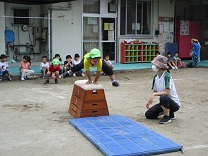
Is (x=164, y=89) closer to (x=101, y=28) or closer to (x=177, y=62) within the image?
(x=101, y=28)

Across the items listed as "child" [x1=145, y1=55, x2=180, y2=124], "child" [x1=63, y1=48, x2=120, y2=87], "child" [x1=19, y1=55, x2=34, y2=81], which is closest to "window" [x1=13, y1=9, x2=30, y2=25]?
"child" [x1=19, y1=55, x2=34, y2=81]

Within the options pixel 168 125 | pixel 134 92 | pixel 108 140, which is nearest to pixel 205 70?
pixel 134 92

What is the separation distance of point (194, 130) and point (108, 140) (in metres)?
1.80

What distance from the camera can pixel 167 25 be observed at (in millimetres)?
18516

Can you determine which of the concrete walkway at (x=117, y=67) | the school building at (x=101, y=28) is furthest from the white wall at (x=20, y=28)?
the concrete walkway at (x=117, y=67)

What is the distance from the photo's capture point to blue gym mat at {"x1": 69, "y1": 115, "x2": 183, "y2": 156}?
5020mm

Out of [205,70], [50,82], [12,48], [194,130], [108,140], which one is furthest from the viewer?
[205,70]

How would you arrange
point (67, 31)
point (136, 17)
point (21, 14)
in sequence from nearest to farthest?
point (21, 14) < point (67, 31) < point (136, 17)

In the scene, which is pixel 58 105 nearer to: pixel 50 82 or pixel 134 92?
pixel 134 92

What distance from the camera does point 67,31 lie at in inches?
611

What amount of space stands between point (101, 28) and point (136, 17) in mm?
2137

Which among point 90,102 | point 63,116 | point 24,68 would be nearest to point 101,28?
point 24,68

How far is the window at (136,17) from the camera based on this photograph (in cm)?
1728

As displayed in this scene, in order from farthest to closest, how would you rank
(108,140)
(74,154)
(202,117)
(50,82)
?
(50,82)
(202,117)
(108,140)
(74,154)
